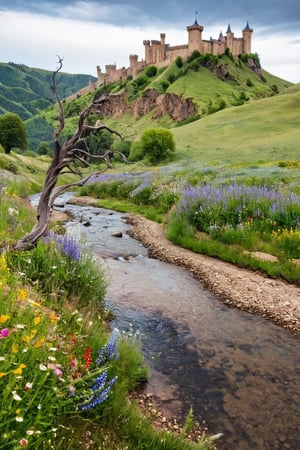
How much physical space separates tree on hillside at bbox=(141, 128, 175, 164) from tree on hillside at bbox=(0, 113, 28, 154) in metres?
21.2

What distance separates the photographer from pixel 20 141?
200ft

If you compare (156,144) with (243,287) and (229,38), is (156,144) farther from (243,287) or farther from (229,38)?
(229,38)

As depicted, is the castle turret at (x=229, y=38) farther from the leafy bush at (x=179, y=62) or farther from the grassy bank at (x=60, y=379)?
the grassy bank at (x=60, y=379)

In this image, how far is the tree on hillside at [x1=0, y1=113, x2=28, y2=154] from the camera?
59.3 metres

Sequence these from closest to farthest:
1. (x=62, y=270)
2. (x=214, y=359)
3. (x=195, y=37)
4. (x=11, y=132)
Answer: (x=214, y=359) < (x=62, y=270) < (x=11, y=132) < (x=195, y=37)

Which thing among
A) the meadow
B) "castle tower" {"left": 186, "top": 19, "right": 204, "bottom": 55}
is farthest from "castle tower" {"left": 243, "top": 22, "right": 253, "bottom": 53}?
the meadow

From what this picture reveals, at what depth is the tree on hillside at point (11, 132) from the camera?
194ft

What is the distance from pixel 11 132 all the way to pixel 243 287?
5690cm

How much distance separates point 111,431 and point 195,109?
414 ft

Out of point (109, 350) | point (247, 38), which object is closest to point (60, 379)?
point (109, 350)

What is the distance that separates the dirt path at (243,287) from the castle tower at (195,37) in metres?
176

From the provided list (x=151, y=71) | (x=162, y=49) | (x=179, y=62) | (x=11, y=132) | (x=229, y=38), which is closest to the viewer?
(x=11, y=132)

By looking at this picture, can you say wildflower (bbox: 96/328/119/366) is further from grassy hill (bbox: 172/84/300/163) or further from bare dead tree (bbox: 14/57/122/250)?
grassy hill (bbox: 172/84/300/163)

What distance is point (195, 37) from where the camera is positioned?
168750mm
